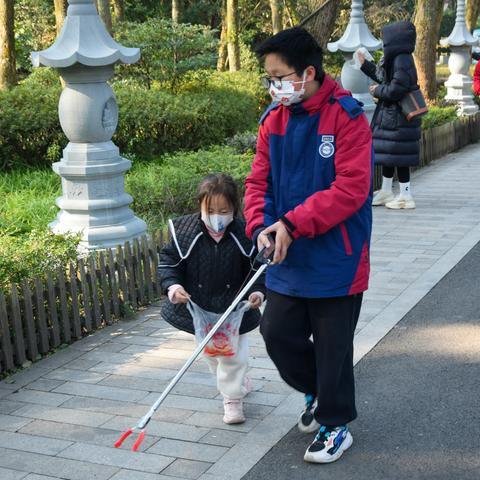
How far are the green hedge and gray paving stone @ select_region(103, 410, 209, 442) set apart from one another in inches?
319

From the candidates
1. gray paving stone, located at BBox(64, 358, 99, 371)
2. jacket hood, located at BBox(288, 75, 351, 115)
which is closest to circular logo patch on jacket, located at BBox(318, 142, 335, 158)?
jacket hood, located at BBox(288, 75, 351, 115)

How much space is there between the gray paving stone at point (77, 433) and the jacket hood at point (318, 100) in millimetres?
1711

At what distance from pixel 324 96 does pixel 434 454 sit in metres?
1.66

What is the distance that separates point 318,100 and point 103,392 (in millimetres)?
2156

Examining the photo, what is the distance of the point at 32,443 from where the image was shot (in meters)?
4.31

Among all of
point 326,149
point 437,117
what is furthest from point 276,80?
point 437,117

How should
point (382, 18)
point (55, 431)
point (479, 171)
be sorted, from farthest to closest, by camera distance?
→ point (382, 18) → point (479, 171) → point (55, 431)

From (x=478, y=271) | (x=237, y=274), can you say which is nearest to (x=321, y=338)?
(x=237, y=274)

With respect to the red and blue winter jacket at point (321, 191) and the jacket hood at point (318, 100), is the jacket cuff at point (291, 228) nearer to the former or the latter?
the red and blue winter jacket at point (321, 191)

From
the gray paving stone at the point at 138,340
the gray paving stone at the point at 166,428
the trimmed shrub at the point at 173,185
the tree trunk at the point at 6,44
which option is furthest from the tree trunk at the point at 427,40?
the gray paving stone at the point at 166,428

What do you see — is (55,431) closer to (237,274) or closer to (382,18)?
(237,274)

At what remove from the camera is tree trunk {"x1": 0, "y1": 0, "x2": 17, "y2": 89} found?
15680 millimetres

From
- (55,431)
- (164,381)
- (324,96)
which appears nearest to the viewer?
(324,96)

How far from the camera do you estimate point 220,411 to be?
4645 mm
